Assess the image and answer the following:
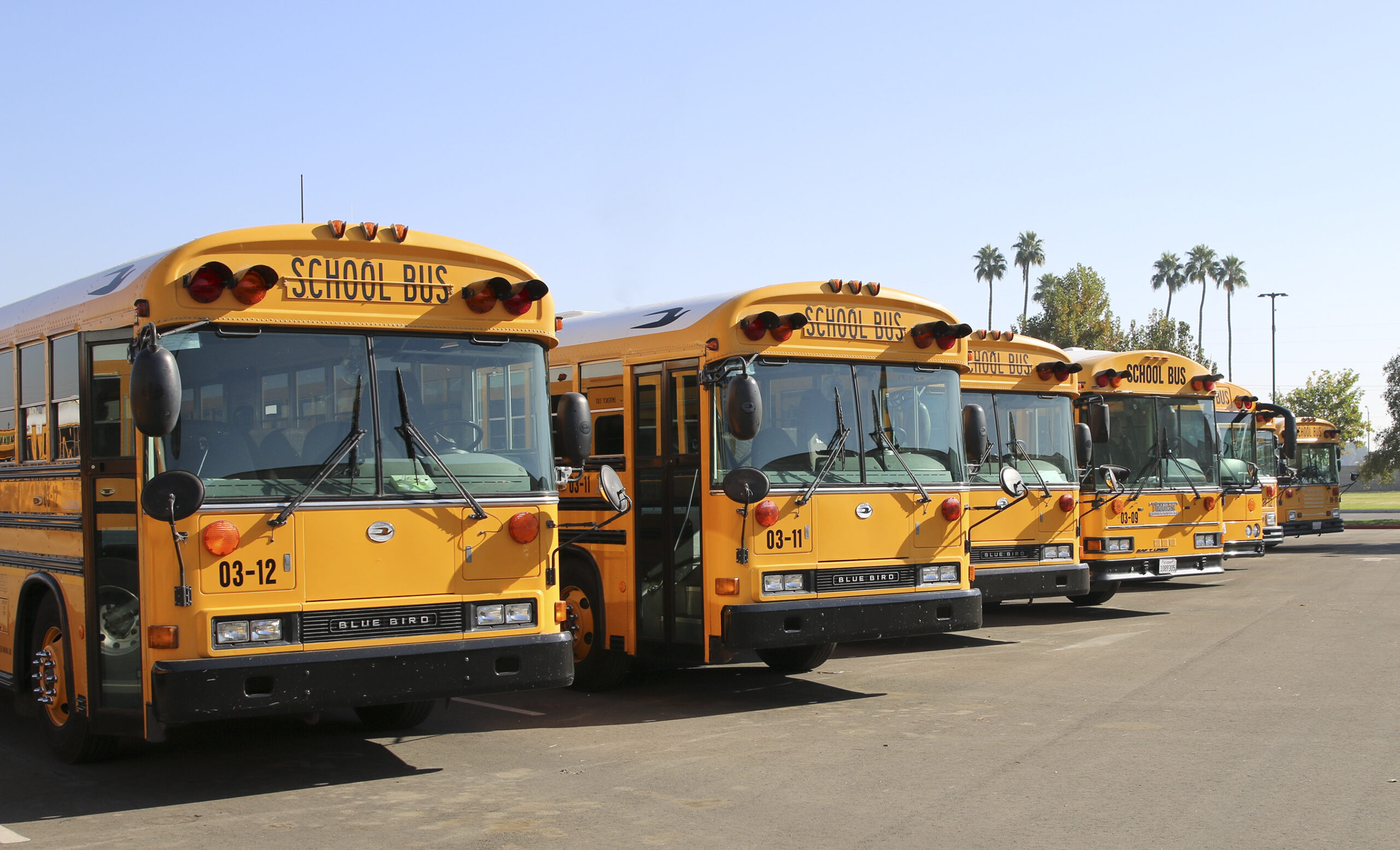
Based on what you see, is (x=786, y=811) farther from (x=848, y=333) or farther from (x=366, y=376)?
(x=848, y=333)

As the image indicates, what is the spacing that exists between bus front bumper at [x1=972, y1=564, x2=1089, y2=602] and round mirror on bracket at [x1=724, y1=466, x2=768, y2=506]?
16.1 feet

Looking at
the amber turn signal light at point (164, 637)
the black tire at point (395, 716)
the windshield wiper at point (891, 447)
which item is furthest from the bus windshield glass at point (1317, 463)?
the amber turn signal light at point (164, 637)

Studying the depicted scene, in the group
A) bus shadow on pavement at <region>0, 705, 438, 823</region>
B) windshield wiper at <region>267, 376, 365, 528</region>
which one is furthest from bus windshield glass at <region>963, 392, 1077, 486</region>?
windshield wiper at <region>267, 376, 365, 528</region>

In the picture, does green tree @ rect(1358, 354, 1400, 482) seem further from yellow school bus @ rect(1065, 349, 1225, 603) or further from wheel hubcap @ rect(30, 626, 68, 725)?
wheel hubcap @ rect(30, 626, 68, 725)

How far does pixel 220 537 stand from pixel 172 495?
0.34m

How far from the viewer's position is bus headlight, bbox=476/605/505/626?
7.09 m

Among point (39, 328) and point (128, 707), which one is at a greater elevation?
point (39, 328)

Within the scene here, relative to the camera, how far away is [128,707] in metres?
6.73

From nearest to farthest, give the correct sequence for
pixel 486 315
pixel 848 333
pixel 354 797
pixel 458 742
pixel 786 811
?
pixel 786 811, pixel 354 797, pixel 486 315, pixel 458 742, pixel 848 333

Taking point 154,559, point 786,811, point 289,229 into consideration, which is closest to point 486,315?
point 289,229

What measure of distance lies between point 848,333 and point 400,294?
368 centimetres

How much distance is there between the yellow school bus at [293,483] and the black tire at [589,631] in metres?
2.60

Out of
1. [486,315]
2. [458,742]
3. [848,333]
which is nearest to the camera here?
[486,315]

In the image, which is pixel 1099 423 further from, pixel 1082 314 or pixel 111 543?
pixel 1082 314
